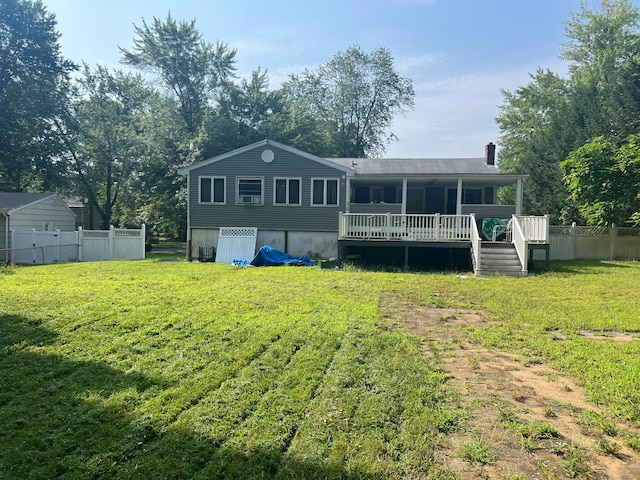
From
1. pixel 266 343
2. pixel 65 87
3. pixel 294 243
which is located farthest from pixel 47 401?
pixel 65 87

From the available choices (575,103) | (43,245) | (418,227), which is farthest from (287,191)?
(575,103)

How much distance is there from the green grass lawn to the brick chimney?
10202mm

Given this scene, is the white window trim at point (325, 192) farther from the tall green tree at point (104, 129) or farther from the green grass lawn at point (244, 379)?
the tall green tree at point (104, 129)

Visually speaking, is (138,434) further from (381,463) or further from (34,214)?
(34,214)

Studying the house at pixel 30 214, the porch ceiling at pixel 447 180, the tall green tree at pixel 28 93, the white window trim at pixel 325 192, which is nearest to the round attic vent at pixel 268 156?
the white window trim at pixel 325 192

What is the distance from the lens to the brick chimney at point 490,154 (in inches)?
661

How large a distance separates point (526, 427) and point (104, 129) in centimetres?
3197

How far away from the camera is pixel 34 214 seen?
62.5 ft

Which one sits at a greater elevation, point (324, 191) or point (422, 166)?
point (422, 166)

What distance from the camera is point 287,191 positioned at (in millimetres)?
16047

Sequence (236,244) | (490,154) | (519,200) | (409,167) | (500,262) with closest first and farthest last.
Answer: (500,262) < (519,200) < (236,244) < (490,154) < (409,167)

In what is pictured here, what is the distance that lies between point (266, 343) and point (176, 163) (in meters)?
22.7

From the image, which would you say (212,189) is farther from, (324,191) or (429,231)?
(429,231)

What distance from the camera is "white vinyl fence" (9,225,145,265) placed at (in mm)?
17125
